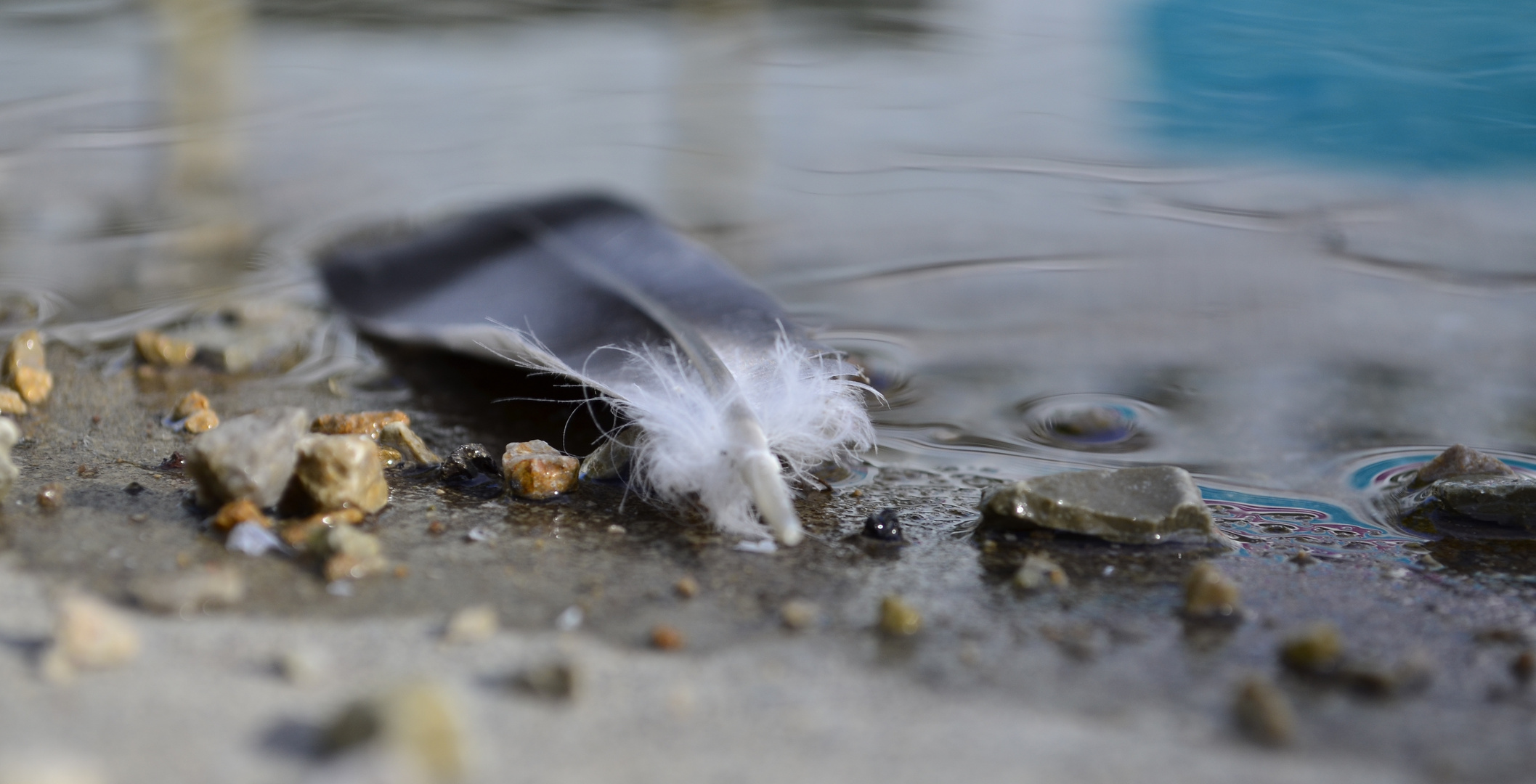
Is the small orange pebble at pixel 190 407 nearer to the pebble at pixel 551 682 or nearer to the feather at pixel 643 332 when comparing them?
the feather at pixel 643 332

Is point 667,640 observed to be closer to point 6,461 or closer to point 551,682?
point 551,682

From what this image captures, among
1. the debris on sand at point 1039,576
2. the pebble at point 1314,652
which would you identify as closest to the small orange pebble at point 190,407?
the debris on sand at point 1039,576

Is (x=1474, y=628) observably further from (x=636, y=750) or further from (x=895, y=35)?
(x=895, y=35)

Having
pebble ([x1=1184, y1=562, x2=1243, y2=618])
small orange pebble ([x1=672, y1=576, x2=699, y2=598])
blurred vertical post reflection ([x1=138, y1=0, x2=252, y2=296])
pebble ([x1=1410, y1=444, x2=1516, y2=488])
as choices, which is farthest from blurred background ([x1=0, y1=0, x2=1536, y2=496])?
small orange pebble ([x1=672, y1=576, x2=699, y2=598])

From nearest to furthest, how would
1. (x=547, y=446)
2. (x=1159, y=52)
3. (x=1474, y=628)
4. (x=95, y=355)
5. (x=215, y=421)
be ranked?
(x=1474, y=628)
(x=547, y=446)
(x=215, y=421)
(x=95, y=355)
(x=1159, y=52)

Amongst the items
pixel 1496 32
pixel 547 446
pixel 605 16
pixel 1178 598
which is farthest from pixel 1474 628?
pixel 605 16

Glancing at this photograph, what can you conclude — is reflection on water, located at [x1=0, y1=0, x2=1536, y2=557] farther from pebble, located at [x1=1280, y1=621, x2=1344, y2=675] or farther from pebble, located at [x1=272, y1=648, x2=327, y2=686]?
pebble, located at [x1=272, y1=648, x2=327, y2=686]
